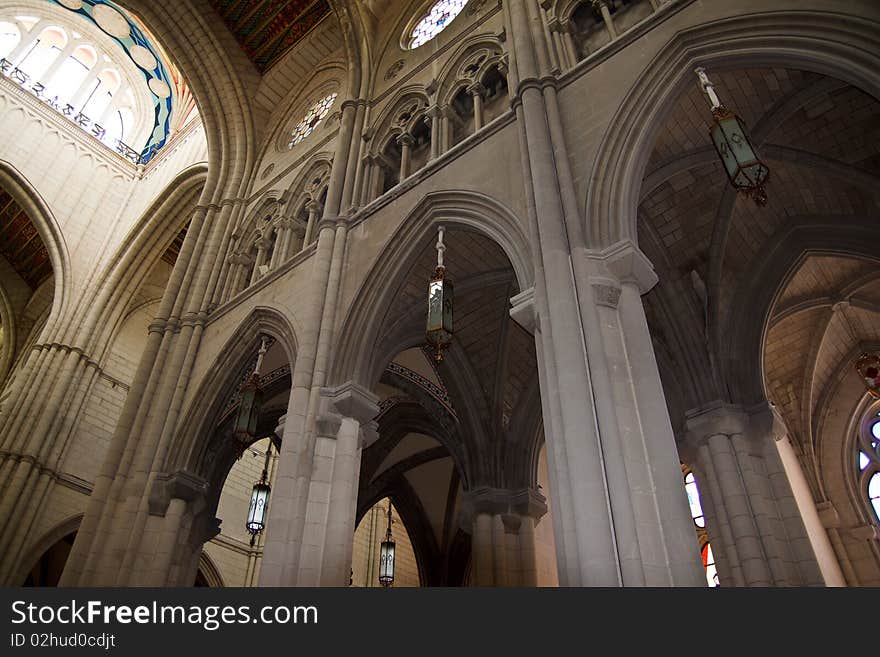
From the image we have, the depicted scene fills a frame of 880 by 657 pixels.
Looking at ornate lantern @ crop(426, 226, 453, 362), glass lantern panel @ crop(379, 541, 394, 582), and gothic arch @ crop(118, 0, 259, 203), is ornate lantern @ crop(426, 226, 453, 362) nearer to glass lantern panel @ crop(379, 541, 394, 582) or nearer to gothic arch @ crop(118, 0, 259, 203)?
glass lantern panel @ crop(379, 541, 394, 582)

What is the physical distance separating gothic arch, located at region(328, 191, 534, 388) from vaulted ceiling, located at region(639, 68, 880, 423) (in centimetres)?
223

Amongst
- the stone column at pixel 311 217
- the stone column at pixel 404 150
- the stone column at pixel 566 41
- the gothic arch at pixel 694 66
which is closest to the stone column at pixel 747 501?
the gothic arch at pixel 694 66

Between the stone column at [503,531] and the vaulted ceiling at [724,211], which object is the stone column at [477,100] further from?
the stone column at [503,531]

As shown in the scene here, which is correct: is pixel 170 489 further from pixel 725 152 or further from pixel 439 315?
pixel 725 152

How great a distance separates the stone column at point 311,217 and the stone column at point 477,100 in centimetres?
313

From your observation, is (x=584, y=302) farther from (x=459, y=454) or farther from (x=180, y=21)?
(x=180, y=21)

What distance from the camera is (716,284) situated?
31.3 ft

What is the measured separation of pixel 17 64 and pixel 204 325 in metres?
14.3

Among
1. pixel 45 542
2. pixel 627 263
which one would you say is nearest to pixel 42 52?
pixel 45 542

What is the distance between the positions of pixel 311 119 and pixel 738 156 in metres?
10.4

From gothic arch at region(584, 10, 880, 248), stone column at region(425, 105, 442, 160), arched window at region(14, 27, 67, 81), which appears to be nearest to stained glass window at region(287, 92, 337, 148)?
stone column at region(425, 105, 442, 160)

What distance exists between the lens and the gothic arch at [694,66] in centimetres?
539

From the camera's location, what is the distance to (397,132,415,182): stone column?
30.8ft

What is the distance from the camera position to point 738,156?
5.54 meters
